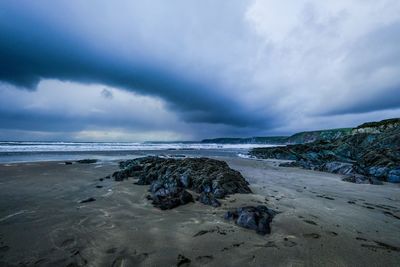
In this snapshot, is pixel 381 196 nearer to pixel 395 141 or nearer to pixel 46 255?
pixel 46 255

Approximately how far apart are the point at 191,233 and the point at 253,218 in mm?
1567

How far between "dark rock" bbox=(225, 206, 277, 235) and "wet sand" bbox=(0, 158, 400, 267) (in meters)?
0.17

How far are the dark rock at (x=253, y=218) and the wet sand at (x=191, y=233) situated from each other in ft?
0.57

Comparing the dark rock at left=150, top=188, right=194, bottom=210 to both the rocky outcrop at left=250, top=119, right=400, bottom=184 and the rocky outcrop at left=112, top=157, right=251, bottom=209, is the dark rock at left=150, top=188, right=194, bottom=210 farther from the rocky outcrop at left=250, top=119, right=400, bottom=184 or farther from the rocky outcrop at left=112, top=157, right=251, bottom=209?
the rocky outcrop at left=250, top=119, right=400, bottom=184

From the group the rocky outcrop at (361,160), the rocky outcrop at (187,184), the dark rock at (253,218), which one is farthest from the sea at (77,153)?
the dark rock at (253,218)

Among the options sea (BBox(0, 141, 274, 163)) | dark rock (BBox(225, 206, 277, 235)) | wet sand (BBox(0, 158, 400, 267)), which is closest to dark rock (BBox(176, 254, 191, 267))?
wet sand (BBox(0, 158, 400, 267))

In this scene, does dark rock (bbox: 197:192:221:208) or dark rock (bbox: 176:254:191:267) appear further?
dark rock (bbox: 197:192:221:208)

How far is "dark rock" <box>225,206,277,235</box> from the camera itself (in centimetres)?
506

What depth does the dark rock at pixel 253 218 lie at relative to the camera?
5.06 m

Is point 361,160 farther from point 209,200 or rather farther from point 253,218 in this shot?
point 253,218

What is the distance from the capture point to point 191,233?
16.5 feet

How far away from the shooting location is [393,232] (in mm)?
5168

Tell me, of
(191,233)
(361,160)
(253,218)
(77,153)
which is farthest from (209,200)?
(77,153)

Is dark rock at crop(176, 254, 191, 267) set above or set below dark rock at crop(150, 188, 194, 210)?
below
